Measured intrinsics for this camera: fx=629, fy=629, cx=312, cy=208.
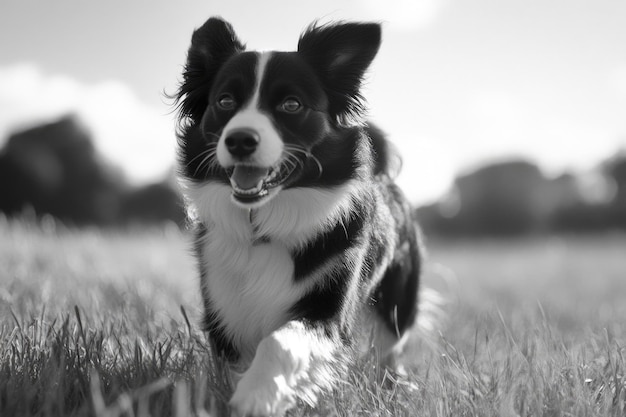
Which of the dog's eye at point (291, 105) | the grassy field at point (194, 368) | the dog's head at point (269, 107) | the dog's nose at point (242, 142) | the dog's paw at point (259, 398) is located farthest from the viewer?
the dog's eye at point (291, 105)

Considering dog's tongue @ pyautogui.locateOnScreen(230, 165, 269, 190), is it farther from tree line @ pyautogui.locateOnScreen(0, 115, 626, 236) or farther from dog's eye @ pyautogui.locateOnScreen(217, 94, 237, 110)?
tree line @ pyautogui.locateOnScreen(0, 115, 626, 236)

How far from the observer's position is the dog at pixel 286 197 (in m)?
3.03

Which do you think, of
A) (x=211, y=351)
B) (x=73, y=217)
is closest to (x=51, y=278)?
(x=211, y=351)

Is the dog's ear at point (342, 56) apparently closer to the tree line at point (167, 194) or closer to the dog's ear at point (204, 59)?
the dog's ear at point (204, 59)

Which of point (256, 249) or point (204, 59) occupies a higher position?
point (204, 59)

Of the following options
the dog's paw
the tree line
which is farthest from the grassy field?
the tree line

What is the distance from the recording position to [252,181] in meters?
3.13

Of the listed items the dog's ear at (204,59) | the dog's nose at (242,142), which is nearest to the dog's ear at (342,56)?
the dog's ear at (204,59)

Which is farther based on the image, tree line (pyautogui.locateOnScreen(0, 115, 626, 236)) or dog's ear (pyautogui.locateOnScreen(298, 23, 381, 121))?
tree line (pyautogui.locateOnScreen(0, 115, 626, 236))

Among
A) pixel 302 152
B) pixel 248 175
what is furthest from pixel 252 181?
pixel 302 152

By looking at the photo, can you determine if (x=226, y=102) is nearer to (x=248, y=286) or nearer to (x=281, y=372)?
(x=248, y=286)

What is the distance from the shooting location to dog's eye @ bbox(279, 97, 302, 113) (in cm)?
334

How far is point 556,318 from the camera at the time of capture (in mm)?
6465

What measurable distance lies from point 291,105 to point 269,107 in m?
0.14
